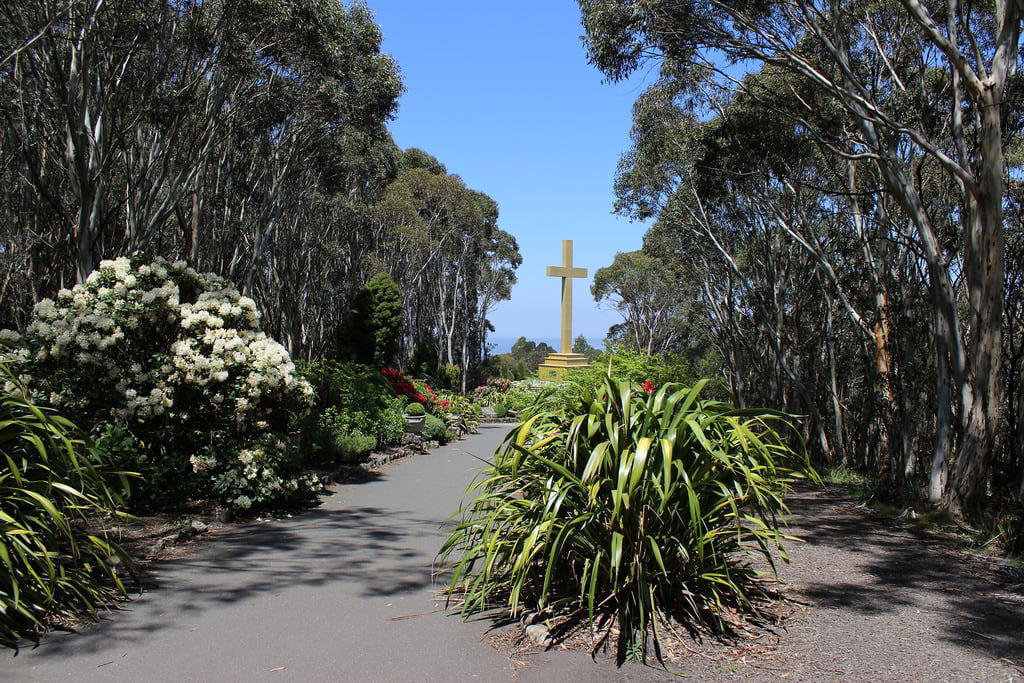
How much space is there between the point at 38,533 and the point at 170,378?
12.0 feet

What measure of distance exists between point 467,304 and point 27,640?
37715 mm

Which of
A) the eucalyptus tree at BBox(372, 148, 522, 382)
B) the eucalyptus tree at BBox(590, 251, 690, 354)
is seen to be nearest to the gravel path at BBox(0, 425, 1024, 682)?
the eucalyptus tree at BBox(372, 148, 522, 382)

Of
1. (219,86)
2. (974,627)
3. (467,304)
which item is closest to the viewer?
(974,627)

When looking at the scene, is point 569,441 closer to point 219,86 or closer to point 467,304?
point 219,86

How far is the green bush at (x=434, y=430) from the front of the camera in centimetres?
1698

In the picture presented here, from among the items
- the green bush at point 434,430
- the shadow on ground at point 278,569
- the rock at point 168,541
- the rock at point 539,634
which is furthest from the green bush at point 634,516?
the green bush at point 434,430

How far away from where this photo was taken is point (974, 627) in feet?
15.2

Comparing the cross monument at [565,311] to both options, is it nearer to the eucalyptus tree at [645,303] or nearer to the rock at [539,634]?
the eucalyptus tree at [645,303]

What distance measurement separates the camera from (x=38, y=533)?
14.7 feet

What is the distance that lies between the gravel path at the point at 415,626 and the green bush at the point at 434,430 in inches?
379

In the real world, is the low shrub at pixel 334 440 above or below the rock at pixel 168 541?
above

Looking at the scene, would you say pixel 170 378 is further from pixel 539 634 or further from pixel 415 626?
pixel 539 634

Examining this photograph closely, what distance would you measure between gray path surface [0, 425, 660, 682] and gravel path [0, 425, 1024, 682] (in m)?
0.01

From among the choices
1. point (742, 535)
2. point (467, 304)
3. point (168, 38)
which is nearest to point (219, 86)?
point (168, 38)
